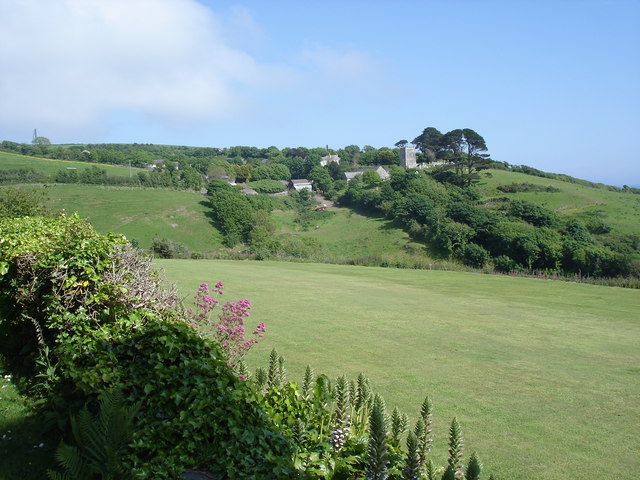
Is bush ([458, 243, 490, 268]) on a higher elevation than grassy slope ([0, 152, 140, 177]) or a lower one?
lower

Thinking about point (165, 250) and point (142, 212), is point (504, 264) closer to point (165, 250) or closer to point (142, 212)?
point (165, 250)

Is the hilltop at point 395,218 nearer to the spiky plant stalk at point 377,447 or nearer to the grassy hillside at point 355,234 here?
the grassy hillside at point 355,234

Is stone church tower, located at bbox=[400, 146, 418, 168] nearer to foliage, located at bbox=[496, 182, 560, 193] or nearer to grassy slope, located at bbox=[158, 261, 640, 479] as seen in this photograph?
foliage, located at bbox=[496, 182, 560, 193]

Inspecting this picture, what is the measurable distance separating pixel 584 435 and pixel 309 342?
20.7 ft

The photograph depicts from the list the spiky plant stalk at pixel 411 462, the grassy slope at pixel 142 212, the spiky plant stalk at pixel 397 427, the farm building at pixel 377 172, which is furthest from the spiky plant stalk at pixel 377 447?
the farm building at pixel 377 172

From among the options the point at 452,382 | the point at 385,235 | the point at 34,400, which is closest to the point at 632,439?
the point at 452,382

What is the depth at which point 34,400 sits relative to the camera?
5.82 metres

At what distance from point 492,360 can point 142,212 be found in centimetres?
6670

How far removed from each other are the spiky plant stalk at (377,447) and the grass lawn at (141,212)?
59.8 m

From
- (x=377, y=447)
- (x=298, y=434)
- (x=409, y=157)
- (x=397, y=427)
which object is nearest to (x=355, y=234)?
(x=409, y=157)

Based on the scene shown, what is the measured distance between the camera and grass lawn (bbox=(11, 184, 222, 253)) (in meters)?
64.3

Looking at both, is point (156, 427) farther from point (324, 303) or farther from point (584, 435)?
point (324, 303)

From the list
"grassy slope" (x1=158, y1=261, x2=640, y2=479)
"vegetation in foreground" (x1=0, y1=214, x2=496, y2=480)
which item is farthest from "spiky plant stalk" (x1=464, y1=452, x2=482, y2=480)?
"grassy slope" (x1=158, y1=261, x2=640, y2=479)

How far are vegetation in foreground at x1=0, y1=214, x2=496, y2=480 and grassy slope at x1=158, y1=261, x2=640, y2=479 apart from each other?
248 cm
